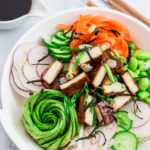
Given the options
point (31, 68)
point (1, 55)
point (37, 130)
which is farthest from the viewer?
point (1, 55)

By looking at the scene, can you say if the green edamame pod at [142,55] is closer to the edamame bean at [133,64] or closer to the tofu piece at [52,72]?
the edamame bean at [133,64]

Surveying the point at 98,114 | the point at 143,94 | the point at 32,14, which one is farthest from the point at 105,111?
the point at 32,14

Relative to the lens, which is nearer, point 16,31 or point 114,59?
point 114,59

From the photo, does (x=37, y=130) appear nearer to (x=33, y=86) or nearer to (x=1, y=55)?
(x=33, y=86)

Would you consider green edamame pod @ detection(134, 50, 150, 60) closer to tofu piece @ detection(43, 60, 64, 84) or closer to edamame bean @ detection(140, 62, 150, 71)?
edamame bean @ detection(140, 62, 150, 71)

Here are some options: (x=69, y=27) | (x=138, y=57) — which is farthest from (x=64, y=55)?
(x=138, y=57)

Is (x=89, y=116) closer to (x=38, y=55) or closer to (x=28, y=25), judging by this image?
(x=38, y=55)

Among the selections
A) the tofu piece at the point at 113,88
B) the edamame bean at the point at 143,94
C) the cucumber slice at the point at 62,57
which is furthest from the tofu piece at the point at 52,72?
the edamame bean at the point at 143,94
